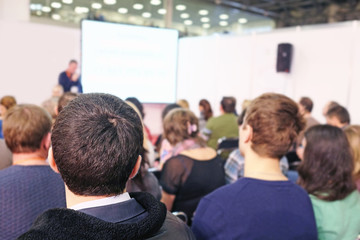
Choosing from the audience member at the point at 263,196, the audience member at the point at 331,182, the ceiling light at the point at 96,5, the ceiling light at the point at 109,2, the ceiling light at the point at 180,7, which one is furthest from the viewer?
the ceiling light at the point at 180,7

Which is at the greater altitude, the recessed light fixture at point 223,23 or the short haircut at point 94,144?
the recessed light fixture at point 223,23

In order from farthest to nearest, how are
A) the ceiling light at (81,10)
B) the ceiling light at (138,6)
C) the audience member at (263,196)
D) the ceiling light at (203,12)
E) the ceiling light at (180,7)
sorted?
1. the ceiling light at (203,12)
2. the ceiling light at (180,7)
3. the ceiling light at (138,6)
4. the ceiling light at (81,10)
5. the audience member at (263,196)

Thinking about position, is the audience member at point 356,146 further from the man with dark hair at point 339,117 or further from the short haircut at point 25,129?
the man with dark hair at point 339,117

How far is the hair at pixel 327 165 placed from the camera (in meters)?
1.64

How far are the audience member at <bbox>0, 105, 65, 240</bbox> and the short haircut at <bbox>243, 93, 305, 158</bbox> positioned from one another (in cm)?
93

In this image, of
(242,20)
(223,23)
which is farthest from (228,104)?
(242,20)

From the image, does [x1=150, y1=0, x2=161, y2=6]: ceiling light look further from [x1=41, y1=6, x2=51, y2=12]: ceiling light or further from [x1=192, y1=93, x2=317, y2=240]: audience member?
[x1=192, y1=93, x2=317, y2=240]: audience member

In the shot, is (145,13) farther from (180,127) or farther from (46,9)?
(180,127)

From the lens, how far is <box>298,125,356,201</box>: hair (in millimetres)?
1642

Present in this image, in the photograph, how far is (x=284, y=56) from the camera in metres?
6.36

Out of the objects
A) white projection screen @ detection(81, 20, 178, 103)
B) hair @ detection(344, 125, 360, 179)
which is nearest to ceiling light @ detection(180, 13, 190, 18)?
white projection screen @ detection(81, 20, 178, 103)

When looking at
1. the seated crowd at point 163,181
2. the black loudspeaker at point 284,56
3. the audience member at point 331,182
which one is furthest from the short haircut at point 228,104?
the audience member at point 331,182

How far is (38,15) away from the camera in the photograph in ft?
25.3

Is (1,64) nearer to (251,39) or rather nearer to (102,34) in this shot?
(102,34)
